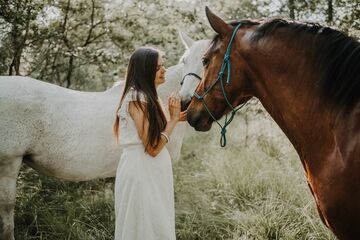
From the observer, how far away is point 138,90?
99.9 inches

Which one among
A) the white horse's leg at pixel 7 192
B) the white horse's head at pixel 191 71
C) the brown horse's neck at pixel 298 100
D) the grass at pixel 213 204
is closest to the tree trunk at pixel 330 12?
the grass at pixel 213 204

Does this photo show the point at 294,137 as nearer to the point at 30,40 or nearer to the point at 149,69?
the point at 149,69

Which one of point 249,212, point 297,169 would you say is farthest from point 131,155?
point 297,169

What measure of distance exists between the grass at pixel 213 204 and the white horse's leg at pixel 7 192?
0.53 meters

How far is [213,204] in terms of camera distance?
4.45 m

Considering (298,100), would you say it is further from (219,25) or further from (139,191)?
(139,191)

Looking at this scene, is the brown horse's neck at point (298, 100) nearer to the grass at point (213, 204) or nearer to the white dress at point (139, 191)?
the white dress at point (139, 191)

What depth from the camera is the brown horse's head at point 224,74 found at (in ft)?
7.03

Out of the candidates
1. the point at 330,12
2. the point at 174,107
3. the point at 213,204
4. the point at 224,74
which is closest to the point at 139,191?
the point at 174,107

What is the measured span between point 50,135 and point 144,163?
1253 millimetres

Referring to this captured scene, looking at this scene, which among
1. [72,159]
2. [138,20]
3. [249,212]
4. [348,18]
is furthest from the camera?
[138,20]

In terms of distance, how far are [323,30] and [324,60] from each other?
177 millimetres

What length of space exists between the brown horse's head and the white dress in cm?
49

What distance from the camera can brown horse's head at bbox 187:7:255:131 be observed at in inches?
84.4
